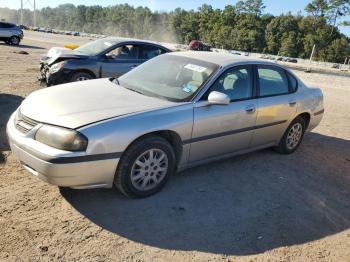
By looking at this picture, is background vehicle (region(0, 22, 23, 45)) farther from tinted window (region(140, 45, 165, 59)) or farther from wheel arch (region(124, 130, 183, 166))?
wheel arch (region(124, 130, 183, 166))

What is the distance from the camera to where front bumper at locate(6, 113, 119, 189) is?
3.67 m

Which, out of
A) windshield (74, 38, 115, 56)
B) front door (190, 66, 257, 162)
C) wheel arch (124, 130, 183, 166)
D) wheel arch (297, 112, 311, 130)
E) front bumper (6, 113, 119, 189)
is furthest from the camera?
windshield (74, 38, 115, 56)

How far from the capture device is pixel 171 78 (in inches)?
200

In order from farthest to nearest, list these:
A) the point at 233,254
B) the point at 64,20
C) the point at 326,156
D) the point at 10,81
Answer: the point at 64,20
the point at 10,81
the point at 326,156
the point at 233,254

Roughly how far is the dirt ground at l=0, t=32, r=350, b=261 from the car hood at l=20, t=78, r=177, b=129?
2.97 ft

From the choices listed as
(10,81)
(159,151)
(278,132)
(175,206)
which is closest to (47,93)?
(159,151)

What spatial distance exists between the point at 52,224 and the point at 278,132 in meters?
3.73

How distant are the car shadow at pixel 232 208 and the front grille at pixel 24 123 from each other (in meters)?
0.83

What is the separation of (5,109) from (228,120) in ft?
14.8

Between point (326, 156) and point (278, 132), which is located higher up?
point (278, 132)

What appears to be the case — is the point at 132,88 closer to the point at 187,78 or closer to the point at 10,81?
the point at 187,78

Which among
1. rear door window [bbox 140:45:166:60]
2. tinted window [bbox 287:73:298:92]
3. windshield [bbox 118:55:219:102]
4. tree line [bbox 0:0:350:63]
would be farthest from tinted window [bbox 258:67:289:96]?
tree line [bbox 0:0:350:63]

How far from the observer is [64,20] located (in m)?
194

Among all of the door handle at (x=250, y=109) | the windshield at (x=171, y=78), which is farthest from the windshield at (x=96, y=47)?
the door handle at (x=250, y=109)
